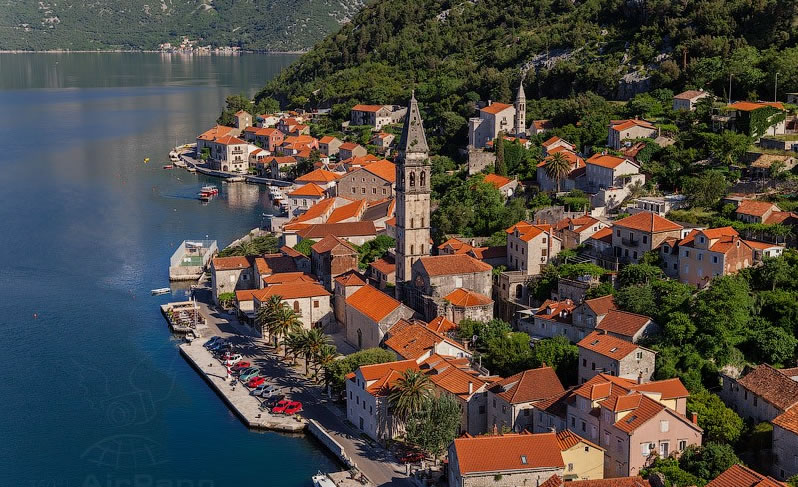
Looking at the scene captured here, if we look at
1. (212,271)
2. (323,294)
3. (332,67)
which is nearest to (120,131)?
(332,67)

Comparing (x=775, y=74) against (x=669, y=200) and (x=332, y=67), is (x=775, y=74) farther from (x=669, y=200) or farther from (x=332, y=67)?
(x=332, y=67)

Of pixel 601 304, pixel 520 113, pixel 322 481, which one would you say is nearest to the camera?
pixel 322 481

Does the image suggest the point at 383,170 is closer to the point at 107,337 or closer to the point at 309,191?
the point at 309,191

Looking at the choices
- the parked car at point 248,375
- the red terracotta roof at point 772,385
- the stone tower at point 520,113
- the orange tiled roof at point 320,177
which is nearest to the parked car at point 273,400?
the parked car at point 248,375

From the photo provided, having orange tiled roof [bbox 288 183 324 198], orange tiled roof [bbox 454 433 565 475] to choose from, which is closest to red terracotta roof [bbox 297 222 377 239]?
orange tiled roof [bbox 288 183 324 198]

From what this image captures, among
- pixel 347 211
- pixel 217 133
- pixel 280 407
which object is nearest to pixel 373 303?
pixel 280 407

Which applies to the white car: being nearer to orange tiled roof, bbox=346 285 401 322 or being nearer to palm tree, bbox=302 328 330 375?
palm tree, bbox=302 328 330 375
